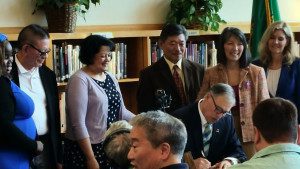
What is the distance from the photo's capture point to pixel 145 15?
15.9ft

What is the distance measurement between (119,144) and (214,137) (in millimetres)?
1081

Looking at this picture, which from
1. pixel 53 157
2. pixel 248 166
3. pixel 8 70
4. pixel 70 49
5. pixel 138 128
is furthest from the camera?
pixel 70 49

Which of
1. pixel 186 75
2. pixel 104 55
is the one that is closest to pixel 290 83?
pixel 186 75

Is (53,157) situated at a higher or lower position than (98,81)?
lower

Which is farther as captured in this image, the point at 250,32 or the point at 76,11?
the point at 250,32

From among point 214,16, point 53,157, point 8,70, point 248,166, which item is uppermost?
point 214,16

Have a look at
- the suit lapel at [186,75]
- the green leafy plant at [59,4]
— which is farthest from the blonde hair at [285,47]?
the green leafy plant at [59,4]

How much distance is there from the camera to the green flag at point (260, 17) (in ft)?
15.7

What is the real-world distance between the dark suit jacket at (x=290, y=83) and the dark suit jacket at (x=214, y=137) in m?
0.73

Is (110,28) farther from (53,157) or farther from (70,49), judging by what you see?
(53,157)

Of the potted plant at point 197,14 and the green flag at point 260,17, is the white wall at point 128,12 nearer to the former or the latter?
the potted plant at point 197,14

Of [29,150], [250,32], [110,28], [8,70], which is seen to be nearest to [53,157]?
[29,150]

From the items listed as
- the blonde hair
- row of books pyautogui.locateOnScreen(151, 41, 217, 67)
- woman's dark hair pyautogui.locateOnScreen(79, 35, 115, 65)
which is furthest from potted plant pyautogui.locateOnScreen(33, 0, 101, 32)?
the blonde hair

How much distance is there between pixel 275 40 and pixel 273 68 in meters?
0.21
